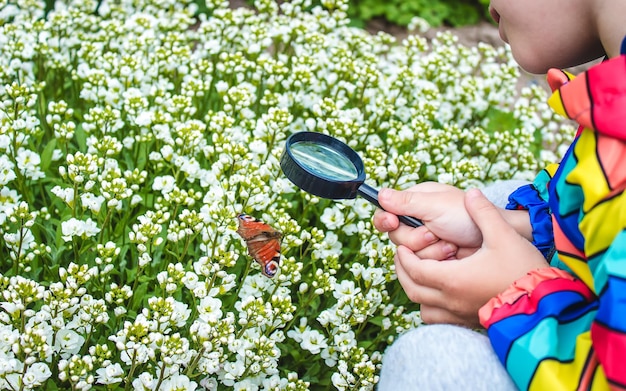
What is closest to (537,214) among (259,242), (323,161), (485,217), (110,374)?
A: (485,217)

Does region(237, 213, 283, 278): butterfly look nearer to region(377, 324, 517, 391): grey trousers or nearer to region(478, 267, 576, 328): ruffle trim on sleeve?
region(377, 324, 517, 391): grey trousers

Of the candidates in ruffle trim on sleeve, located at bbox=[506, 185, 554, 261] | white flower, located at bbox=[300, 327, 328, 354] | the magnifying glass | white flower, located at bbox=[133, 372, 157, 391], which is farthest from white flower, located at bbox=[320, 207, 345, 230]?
white flower, located at bbox=[133, 372, 157, 391]

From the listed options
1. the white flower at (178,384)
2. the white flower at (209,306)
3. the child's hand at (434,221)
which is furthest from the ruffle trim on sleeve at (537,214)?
the white flower at (178,384)

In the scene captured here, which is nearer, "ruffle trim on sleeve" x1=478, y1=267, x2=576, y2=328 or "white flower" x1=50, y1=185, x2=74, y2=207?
"ruffle trim on sleeve" x1=478, y1=267, x2=576, y2=328

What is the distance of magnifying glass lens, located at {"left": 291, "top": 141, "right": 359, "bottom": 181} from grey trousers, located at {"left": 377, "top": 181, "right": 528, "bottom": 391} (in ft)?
1.65

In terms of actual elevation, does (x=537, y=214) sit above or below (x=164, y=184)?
above

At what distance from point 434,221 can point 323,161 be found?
0.35m

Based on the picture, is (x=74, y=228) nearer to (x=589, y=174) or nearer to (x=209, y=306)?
(x=209, y=306)

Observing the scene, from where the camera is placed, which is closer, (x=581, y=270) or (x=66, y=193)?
(x=581, y=270)

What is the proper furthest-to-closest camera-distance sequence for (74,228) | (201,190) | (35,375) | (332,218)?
(201,190) → (332,218) → (74,228) → (35,375)

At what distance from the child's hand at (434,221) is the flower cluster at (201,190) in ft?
1.36

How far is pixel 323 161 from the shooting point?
2057 mm

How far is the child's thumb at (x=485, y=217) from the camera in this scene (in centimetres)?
178

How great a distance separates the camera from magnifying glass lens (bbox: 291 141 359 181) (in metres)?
1.96
